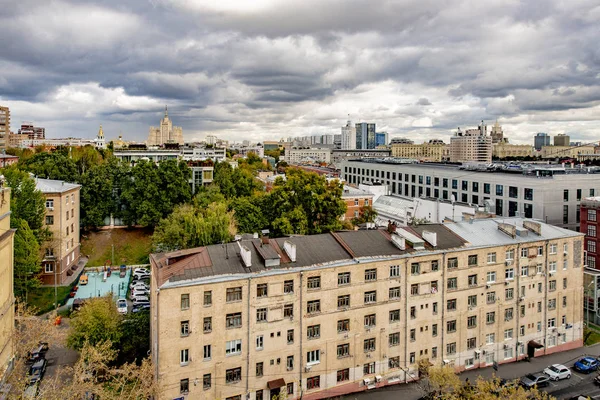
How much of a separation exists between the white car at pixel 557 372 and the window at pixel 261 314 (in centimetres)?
2192

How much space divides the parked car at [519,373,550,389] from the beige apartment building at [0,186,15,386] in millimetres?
34738

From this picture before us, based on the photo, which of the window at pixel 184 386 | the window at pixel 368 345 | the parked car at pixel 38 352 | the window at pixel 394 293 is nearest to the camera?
the window at pixel 184 386

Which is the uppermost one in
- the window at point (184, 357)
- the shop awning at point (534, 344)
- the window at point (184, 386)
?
the window at point (184, 357)

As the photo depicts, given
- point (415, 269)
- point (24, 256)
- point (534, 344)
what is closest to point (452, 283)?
point (415, 269)

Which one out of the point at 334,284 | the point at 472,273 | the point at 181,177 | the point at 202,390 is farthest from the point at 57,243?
the point at 472,273

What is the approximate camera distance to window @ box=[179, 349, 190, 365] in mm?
25122

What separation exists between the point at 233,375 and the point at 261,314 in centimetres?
392

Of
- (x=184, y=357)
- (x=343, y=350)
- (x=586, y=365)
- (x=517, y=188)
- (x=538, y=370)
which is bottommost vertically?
(x=538, y=370)

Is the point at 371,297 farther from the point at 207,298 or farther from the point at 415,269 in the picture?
the point at 207,298

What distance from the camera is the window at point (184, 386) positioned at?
82.4 feet

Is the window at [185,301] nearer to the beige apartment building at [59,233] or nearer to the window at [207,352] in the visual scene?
the window at [207,352]

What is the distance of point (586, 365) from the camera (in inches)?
1332

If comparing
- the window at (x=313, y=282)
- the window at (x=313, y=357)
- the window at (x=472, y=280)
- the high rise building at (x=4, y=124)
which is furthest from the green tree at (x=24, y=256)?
the high rise building at (x=4, y=124)

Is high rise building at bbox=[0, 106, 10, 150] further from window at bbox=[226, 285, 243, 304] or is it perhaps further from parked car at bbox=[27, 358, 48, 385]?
window at bbox=[226, 285, 243, 304]
